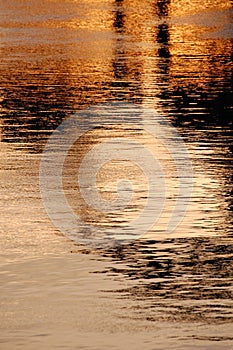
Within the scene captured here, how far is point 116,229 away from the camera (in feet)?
47.7

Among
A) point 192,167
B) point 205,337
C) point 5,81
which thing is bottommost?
point 205,337

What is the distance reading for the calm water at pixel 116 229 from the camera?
10977 mm

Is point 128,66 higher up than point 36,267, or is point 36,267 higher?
point 128,66

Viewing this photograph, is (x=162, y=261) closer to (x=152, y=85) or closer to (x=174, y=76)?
(x=152, y=85)

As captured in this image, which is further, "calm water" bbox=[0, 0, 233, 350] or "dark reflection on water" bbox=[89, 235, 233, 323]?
"dark reflection on water" bbox=[89, 235, 233, 323]

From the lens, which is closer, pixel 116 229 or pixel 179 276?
pixel 179 276

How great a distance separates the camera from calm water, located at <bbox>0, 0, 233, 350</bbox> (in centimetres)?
1098

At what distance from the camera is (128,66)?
36500 millimetres

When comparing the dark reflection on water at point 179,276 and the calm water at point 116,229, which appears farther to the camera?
the dark reflection on water at point 179,276

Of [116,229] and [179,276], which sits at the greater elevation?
[116,229]

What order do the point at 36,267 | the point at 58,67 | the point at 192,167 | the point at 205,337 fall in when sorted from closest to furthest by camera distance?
the point at 205,337 → the point at 36,267 → the point at 192,167 → the point at 58,67

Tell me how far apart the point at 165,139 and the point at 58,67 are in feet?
49.3

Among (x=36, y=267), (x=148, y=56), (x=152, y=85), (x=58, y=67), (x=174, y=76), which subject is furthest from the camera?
(x=148, y=56)

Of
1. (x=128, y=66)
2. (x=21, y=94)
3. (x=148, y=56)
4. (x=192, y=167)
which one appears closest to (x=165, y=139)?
(x=192, y=167)
